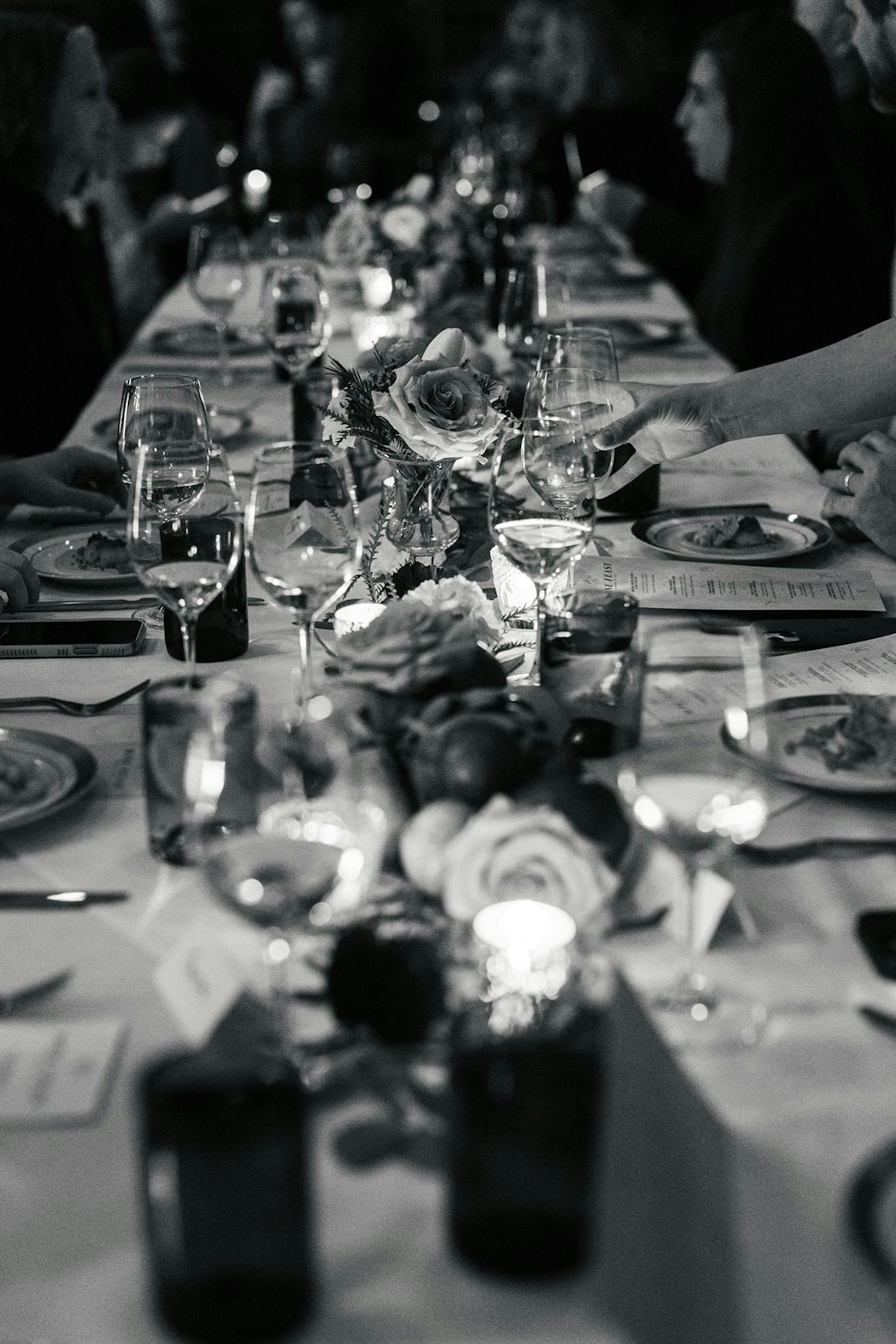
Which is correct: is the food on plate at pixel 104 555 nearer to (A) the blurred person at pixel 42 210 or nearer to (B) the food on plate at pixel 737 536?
(B) the food on plate at pixel 737 536

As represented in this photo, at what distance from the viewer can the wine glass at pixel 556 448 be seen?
4.46 feet

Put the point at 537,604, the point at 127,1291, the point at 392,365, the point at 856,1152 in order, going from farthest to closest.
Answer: the point at 392,365, the point at 537,604, the point at 856,1152, the point at 127,1291

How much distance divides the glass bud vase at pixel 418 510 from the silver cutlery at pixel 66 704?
35cm

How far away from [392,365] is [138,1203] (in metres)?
0.93

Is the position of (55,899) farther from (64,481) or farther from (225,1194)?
(64,481)

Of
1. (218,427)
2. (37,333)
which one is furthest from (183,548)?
(37,333)

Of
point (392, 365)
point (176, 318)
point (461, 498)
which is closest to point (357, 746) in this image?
point (392, 365)

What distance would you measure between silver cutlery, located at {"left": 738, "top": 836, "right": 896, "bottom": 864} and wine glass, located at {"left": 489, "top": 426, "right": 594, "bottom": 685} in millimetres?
239

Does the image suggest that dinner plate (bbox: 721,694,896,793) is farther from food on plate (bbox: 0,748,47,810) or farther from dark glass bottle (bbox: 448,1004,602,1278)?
food on plate (bbox: 0,748,47,810)

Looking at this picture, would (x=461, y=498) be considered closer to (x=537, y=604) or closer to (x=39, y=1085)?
(x=537, y=604)

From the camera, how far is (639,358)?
3088 mm

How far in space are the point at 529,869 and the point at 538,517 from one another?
560mm

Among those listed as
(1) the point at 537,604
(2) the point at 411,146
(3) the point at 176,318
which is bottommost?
(2) the point at 411,146

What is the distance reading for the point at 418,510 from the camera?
4.94 feet
